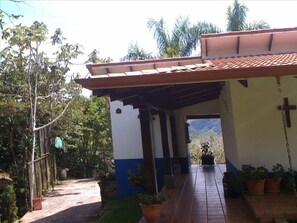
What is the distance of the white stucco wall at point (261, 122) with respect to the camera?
7133 millimetres

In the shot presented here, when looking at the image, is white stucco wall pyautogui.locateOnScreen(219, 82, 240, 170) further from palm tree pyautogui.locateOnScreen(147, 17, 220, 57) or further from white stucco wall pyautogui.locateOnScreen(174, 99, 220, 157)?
palm tree pyautogui.locateOnScreen(147, 17, 220, 57)

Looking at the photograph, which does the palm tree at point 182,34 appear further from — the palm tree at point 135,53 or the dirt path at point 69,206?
the dirt path at point 69,206

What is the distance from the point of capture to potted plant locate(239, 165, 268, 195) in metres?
6.57

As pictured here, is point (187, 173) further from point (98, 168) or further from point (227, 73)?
point (98, 168)

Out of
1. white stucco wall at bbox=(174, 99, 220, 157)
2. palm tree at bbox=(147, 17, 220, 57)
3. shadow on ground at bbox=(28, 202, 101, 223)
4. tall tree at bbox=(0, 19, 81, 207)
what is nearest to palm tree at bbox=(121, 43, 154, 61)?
palm tree at bbox=(147, 17, 220, 57)

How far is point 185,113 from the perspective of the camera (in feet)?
42.0

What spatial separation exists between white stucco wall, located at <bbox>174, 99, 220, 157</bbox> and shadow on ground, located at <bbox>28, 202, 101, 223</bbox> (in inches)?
149

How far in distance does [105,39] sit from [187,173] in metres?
9.33

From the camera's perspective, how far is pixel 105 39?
1816 cm

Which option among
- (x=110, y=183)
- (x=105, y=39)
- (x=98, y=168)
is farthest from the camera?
(x=98, y=168)

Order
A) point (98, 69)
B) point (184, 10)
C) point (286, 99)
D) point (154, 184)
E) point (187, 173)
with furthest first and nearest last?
point (184, 10), point (187, 173), point (98, 69), point (286, 99), point (154, 184)

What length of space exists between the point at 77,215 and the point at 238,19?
16428mm

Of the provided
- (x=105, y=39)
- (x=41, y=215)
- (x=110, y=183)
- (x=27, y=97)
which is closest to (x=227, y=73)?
(x=110, y=183)

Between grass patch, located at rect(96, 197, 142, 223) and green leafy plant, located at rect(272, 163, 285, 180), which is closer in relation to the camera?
green leafy plant, located at rect(272, 163, 285, 180)
